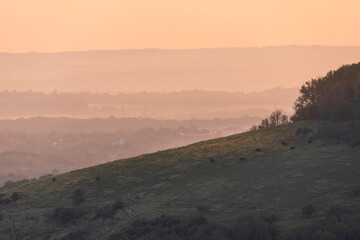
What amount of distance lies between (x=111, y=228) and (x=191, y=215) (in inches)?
324

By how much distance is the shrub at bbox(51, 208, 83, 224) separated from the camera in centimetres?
6569

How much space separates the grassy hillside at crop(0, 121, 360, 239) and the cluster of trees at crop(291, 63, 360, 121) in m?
3.12

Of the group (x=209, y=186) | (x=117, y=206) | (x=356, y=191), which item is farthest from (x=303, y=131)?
(x=117, y=206)

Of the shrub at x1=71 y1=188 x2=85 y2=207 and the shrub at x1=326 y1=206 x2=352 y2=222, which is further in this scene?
the shrub at x1=71 y1=188 x2=85 y2=207

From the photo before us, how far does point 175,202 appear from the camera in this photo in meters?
63.9

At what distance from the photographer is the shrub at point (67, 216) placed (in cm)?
6569

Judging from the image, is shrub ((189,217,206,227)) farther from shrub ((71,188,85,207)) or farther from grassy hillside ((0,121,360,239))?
shrub ((71,188,85,207))

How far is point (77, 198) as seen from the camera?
234 feet

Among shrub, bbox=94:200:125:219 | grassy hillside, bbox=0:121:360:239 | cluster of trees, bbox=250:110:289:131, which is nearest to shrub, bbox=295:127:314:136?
grassy hillside, bbox=0:121:360:239

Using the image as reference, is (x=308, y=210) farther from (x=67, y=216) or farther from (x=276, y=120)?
(x=276, y=120)

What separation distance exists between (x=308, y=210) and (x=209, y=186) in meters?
17.9

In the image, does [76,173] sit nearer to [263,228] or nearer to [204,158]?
[204,158]

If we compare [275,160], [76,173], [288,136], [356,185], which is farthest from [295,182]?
[76,173]

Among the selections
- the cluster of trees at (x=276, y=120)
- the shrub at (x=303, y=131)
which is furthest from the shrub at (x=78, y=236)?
the cluster of trees at (x=276, y=120)
